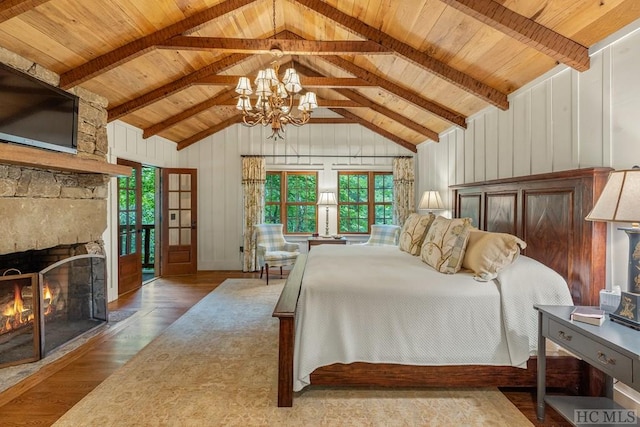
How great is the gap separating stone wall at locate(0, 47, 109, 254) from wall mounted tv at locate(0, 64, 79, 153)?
26cm

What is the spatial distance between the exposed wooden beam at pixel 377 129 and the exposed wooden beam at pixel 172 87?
2.52 metres

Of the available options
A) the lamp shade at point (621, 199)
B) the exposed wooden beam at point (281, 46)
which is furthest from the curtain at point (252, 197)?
the lamp shade at point (621, 199)

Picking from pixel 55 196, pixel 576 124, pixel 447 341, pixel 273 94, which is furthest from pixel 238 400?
pixel 576 124

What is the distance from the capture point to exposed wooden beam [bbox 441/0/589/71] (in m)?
2.27

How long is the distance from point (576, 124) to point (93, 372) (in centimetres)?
408

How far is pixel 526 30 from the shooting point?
230 cm

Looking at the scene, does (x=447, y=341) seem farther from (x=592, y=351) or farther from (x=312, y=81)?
(x=312, y=81)

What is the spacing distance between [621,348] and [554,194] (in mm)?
1399

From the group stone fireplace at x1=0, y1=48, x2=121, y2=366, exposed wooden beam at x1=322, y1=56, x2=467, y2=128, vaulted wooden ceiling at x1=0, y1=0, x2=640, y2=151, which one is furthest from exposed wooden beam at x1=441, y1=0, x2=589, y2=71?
stone fireplace at x1=0, y1=48, x2=121, y2=366

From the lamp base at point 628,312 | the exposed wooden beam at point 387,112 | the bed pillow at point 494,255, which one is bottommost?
the lamp base at point 628,312

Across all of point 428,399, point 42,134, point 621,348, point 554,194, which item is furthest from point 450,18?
point 42,134

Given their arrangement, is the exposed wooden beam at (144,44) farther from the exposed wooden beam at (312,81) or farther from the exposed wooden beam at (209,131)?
the exposed wooden beam at (209,131)

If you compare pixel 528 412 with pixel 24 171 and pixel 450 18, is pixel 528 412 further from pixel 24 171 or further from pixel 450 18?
pixel 24 171

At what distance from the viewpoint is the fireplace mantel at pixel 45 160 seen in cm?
→ 217
